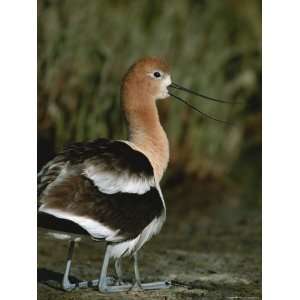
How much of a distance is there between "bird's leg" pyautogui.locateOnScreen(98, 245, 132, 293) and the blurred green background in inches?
43.5

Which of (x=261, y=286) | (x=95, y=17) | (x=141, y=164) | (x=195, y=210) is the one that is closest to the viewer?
(x=141, y=164)

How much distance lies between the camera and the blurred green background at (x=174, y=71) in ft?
18.9

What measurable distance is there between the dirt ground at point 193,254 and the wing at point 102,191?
0.41m

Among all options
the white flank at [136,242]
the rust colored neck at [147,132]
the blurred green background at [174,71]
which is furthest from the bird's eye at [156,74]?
the white flank at [136,242]

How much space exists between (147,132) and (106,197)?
558mm

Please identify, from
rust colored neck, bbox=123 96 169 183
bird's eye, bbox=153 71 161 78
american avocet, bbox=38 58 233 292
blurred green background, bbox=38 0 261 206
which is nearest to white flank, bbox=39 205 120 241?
american avocet, bbox=38 58 233 292

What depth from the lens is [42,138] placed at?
537 cm

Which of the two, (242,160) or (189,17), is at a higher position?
(189,17)

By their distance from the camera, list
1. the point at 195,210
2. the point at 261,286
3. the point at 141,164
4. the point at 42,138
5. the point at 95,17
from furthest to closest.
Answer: the point at 195,210
the point at 95,17
the point at 42,138
the point at 261,286
the point at 141,164

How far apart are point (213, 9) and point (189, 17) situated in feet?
0.56

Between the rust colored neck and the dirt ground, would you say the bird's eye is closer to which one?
the rust colored neck
